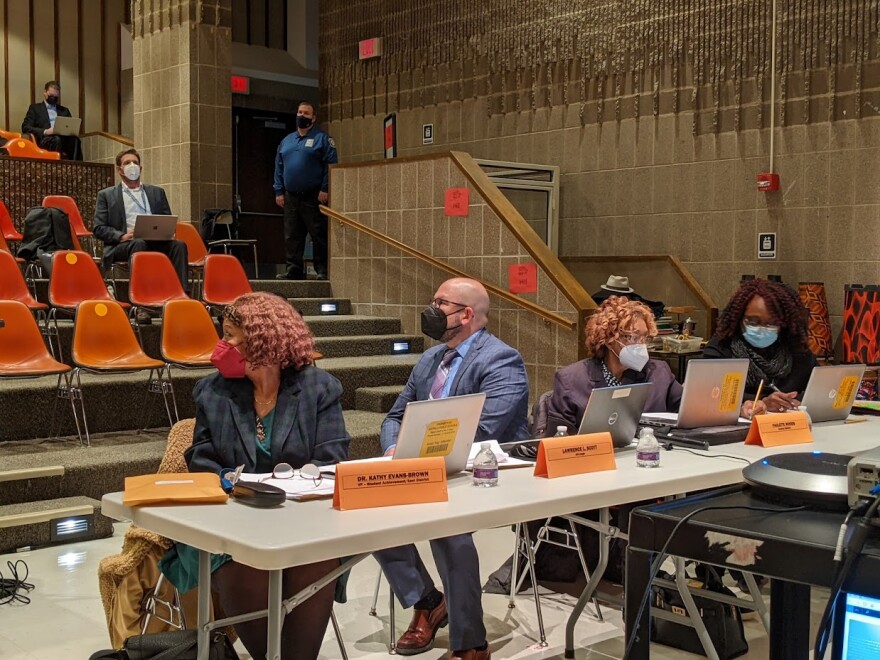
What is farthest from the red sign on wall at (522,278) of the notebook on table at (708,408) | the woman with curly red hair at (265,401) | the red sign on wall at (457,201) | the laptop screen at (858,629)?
the laptop screen at (858,629)

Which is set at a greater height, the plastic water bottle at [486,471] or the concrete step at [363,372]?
the plastic water bottle at [486,471]

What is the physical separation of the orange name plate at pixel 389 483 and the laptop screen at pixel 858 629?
122 cm

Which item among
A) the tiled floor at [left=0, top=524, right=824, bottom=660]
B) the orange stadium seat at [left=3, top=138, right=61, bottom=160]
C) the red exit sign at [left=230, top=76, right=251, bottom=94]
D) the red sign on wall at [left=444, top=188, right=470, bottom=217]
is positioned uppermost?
the red exit sign at [left=230, top=76, right=251, bottom=94]

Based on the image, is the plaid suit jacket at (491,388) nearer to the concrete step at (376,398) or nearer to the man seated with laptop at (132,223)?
the concrete step at (376,398)

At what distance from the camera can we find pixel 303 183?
29.7 feet

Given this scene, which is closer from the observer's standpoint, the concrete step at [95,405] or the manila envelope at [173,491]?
the manila envelope at [173,491]

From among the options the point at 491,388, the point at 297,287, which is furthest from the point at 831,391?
the point at 297,287

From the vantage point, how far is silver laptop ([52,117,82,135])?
1120 centimetres

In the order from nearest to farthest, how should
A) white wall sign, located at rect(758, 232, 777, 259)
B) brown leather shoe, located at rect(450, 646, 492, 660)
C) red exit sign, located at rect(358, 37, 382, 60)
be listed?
1. brown leather shoe, located at rect(450, 646, 492, 660)
2. white wall sign, located at rect(758, 232, 777, 259)
3. red exit sign, located at rect(358, 37, 382, 60)

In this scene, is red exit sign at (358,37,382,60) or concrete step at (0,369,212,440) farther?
red exit sign at (358,37,382,60)

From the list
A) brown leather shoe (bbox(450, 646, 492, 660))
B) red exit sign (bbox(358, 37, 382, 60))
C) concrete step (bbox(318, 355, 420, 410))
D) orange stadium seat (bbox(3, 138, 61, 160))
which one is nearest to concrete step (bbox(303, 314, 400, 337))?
concrete step (bbox(318, 355, 420, 410))

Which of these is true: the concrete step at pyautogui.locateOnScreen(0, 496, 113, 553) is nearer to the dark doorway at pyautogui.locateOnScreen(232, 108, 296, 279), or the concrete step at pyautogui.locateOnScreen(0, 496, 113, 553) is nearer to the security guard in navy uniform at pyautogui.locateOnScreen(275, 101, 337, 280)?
the security guard in navy uniform at pyautogui.locateOnScreen(275, 101, 337, 280)

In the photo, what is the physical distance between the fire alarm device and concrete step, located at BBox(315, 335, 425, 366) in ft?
9.18

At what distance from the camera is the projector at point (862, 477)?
1.57 m
